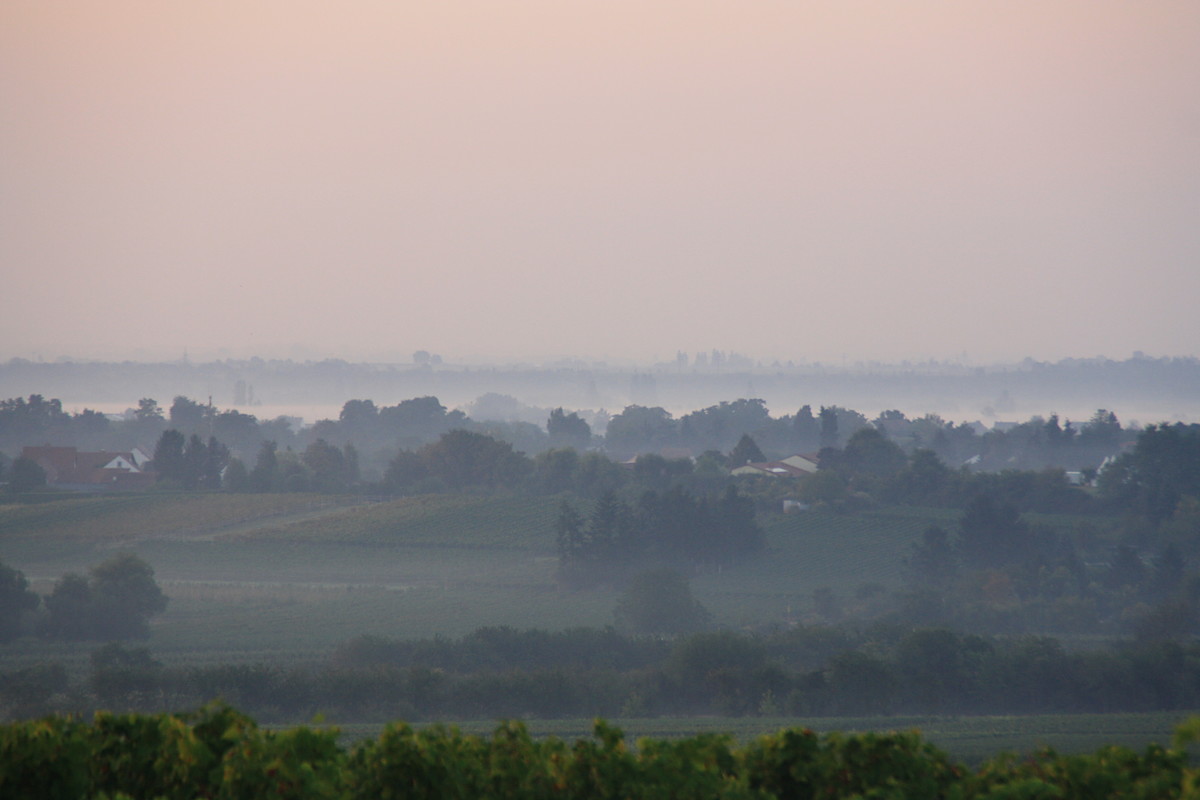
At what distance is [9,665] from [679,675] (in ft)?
74.7

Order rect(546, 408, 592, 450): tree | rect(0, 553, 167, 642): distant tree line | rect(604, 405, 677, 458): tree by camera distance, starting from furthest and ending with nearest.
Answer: rect(604, 405, 677, 458): tree → rect(546, 408, 592, 450): tree → rect(0, 553, 167, 642): distant tree line

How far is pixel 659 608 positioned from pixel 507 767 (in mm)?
41979

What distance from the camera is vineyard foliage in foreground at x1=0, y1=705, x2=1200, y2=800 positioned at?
491 centimetres

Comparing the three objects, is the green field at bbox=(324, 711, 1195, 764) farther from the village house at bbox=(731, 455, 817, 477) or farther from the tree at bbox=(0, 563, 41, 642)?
the village house at bbox=(731, 455, 817, 477)

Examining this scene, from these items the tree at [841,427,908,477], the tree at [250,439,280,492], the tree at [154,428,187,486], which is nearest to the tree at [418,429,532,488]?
the tree at [250,439,280,492]

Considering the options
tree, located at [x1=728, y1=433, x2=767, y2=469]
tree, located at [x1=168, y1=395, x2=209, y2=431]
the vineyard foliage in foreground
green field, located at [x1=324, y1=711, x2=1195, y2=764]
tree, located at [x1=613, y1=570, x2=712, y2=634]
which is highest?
tree, located at [x1=168, y1=395, x2=209, y2=431]

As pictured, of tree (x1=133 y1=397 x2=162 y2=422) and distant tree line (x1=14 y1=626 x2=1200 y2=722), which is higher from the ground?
tree (x1=133 y1=397 x2=162 y2=422)

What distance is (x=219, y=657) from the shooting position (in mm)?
35344

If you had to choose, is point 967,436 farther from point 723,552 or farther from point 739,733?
point 739,733

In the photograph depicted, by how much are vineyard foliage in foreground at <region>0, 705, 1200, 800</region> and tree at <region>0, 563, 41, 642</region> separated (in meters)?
40.3

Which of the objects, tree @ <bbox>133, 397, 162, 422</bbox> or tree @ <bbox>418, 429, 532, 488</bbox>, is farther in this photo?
tree @ <bbox>133, 397, 162, 422</bbox>

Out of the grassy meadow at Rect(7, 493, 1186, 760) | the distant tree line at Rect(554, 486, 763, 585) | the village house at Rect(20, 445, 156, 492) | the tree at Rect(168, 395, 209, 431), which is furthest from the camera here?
the tree at Rect(168, 395, 209, 431)

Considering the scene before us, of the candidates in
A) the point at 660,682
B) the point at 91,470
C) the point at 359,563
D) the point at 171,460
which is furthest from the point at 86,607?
the point at 91,470

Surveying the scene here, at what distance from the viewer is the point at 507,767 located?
17.0 feet
